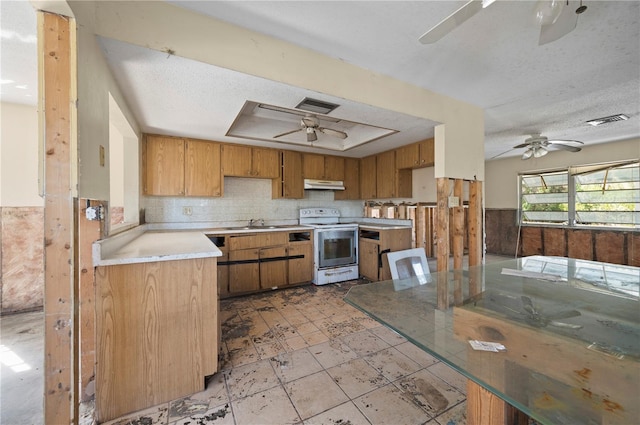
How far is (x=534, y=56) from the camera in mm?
1896

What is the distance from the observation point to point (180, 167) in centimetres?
330

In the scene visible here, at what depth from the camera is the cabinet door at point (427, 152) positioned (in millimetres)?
3336

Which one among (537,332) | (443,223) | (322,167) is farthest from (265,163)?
(537,332)

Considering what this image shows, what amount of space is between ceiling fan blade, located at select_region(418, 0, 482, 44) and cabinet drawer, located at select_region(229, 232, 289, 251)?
286 centimetres

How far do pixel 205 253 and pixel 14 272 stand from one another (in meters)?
2.86

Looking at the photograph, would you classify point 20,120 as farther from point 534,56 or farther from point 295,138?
point 534,56

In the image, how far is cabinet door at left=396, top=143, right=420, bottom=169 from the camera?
141 inches

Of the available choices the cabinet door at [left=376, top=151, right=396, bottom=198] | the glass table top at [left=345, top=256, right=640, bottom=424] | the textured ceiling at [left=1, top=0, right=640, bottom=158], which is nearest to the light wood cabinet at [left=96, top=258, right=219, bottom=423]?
the glass table top at [left=345, top=256, right=640, bottom=424]

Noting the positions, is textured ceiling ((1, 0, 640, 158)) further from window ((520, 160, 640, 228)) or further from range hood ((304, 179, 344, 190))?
window ((520, 160, 640, 228))

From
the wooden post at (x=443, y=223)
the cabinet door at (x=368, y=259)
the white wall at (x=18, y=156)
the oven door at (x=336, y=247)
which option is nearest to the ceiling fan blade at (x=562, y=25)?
the wooden post at (x=443, y=223)

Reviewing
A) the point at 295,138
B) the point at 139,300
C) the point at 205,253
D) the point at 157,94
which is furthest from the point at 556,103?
the point at 139,300

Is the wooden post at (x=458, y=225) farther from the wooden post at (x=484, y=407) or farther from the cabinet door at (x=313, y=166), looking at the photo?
the cabinet door at (x=313, y=166)

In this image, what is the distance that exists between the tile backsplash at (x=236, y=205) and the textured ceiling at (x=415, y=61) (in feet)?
3.52

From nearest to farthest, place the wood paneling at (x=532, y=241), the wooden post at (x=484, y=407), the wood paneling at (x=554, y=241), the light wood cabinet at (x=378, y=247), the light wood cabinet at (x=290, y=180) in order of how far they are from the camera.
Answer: the wooden post at (x=484, y=407) → the light wood cabinet at (x=378, y=247) → the light wood cabinet at (x=290, y=180) → the wood paneling at (x=554, y=241) → the wood paneling at (x=532, y=241)
